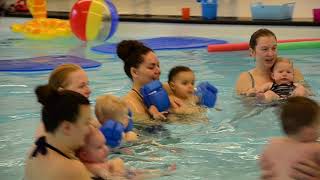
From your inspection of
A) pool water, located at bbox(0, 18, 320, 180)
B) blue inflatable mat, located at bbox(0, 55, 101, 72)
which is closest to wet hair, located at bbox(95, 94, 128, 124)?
pool water, located at bbox(0, 18, 320, 180)

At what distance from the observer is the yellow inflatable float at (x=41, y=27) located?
9.82 m

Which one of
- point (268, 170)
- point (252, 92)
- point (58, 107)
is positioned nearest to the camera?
point (58, 107)

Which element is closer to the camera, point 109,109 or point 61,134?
point 61,134

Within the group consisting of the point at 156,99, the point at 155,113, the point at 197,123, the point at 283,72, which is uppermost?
the point at 283,72

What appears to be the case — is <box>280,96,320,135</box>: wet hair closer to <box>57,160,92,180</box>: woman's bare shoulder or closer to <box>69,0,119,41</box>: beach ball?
<box>57,160,92,180</box>: woman's bare shoulder

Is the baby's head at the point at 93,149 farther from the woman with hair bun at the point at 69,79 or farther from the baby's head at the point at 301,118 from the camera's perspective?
the baby's head at the point at 301,118

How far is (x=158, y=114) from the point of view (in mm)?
4402

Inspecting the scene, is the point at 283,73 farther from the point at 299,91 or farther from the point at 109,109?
the point at 109,109

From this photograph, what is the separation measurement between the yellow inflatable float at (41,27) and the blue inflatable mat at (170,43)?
1.14 meters

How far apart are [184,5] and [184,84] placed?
719 centimetres

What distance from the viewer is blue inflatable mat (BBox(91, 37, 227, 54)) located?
8615 millimetres

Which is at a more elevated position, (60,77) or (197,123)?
(60,77)

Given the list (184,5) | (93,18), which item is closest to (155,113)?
A: (93,18)

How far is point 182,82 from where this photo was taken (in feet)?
15.2
